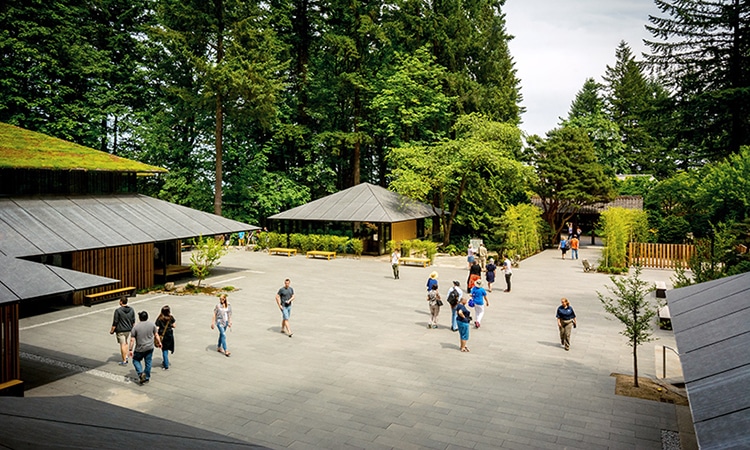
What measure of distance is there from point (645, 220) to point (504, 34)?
1320 inches

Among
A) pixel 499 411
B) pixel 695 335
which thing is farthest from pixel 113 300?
pixel 695 335

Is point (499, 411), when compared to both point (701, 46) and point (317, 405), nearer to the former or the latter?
point (317, 405)

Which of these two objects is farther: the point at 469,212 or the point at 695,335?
the point at 469,212

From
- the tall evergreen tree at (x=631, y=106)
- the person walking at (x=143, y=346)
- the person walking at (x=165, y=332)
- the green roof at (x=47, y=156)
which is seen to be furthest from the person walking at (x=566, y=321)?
the tall evergreen tree at (x=631, y=106)

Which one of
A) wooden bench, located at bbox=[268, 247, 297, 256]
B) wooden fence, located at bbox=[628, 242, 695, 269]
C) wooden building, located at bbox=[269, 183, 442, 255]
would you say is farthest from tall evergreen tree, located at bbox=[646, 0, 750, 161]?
wooden bench, located at bbox=[268, 247, 297, 256]

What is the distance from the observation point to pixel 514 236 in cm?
3098

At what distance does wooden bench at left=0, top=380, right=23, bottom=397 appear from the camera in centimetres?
1008

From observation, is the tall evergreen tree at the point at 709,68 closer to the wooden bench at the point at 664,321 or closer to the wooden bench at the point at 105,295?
the wooden bench at the point at 664,321

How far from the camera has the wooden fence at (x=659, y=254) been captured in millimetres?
28469

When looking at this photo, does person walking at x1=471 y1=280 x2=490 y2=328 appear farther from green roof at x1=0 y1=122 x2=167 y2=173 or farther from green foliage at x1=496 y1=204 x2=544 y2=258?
green roof at x1=0 y1=122 x2=167 y2=173

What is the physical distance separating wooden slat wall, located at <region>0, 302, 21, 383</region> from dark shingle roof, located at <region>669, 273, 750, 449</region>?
1223cm

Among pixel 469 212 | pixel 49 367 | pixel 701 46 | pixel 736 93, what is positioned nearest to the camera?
pixel 49 367

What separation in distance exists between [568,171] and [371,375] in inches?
1249

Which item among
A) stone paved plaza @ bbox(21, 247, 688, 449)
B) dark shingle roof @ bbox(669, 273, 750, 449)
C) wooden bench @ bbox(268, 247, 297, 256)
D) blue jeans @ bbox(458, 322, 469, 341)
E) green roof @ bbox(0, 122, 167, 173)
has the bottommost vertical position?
stone paved plaza @ bbox(21, 247, 688, 449)
